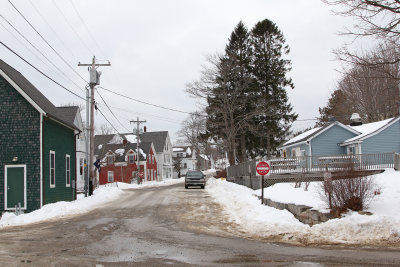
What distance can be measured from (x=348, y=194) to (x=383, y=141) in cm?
2446

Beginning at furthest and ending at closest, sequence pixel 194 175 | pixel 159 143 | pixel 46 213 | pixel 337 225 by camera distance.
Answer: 1. pixel 159 143
2. pixel 194 175
3. pixel 46 213
4. pixel 337 225

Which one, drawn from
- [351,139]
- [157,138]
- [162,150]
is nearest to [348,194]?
[351,139]

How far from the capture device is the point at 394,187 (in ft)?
48.9

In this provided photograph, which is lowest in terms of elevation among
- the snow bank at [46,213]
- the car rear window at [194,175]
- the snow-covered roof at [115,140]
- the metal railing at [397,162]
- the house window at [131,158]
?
the snow bank at [46,213]

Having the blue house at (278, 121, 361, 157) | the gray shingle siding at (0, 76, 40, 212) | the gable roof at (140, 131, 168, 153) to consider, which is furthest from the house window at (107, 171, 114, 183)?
the gray shingle siding at (0, 76, 40, 212)

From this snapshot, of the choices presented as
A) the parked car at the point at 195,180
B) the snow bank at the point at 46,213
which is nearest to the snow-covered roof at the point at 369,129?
the parked car at the point at 195,180

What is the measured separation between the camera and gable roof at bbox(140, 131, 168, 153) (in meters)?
81.4

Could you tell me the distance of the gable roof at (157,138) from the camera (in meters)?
81.4

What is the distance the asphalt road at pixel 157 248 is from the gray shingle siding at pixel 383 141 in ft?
74.5

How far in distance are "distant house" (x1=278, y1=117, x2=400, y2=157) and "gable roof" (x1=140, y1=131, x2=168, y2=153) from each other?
44732 mm

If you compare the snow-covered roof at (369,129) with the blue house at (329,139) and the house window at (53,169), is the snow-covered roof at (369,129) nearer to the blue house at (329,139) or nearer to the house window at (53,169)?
the blue house at (329,139)

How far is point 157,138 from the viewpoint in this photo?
274 ft

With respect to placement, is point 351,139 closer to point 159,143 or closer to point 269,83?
point 269,83

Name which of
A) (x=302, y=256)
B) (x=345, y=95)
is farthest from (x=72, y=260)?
(x=345, y=95)
